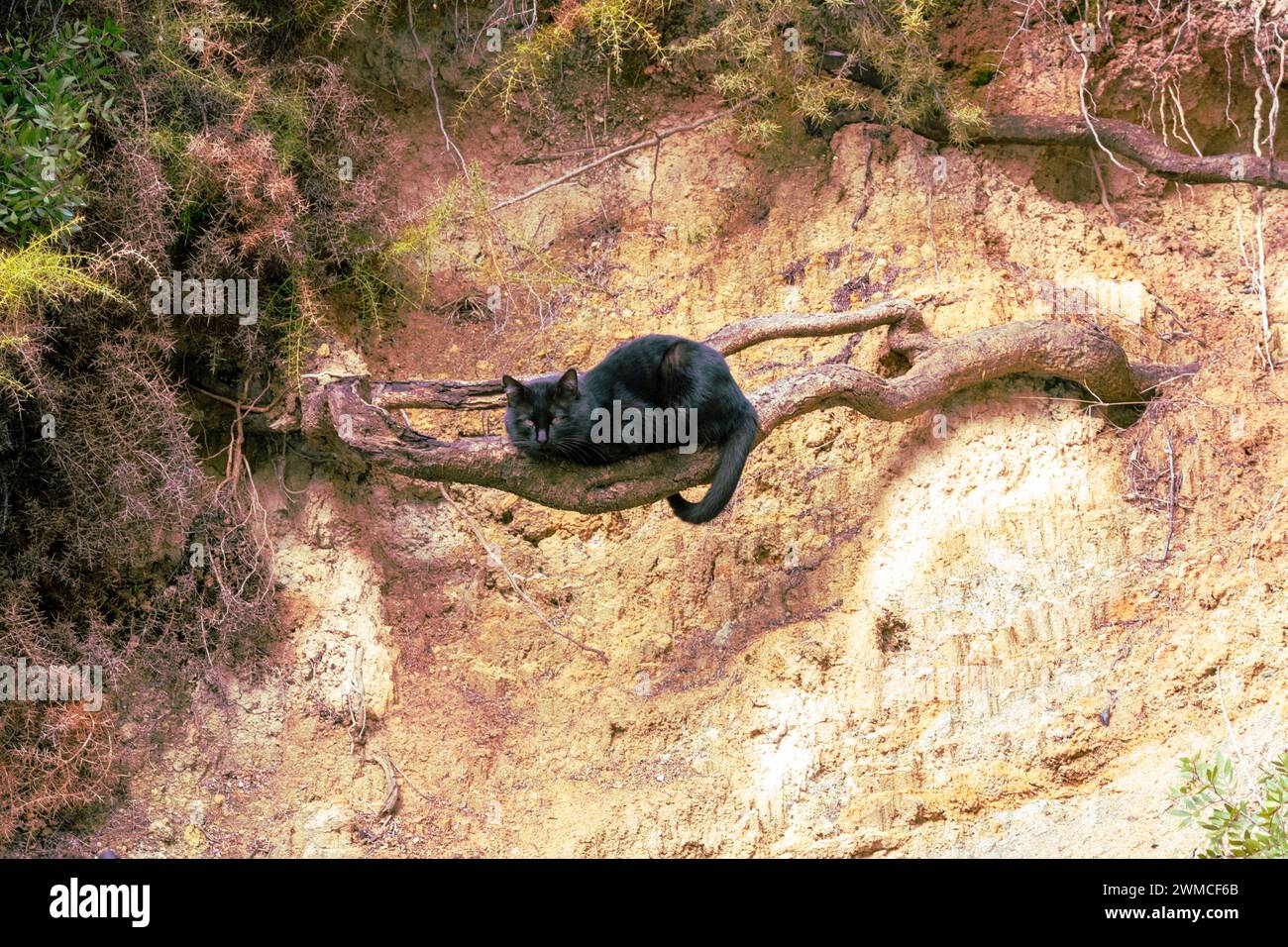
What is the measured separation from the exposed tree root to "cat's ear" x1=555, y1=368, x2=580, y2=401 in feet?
1.12

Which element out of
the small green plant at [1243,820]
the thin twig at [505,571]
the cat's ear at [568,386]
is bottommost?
the small green plant at [1243,820]

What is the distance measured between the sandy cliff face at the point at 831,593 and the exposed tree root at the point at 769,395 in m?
0.25

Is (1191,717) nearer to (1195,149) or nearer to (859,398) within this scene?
(859,398)

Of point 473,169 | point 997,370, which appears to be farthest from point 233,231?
point 997,370

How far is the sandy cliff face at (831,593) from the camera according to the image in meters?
5.52

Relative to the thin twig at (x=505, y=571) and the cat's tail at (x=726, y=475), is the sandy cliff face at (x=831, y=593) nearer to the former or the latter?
the thin twig at (x=505, y=571)

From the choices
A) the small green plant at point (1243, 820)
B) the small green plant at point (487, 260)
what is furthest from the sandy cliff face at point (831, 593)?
the small green plant at point (1243, 820)

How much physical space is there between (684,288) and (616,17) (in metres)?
1.54

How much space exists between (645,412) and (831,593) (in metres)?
1.73

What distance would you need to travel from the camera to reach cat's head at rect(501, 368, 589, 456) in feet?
15.3

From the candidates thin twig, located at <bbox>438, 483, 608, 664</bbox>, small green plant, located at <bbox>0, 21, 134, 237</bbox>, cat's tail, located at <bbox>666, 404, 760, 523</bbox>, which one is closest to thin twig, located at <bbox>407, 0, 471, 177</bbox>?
small green plant, located at <bbox>0, 21, 134, 237</bbox>

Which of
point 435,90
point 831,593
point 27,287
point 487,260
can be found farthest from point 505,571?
point 435,90

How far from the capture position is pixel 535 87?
6.82 metres

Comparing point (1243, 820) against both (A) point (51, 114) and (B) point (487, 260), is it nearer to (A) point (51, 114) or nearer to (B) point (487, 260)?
(B) point (487, 260)
